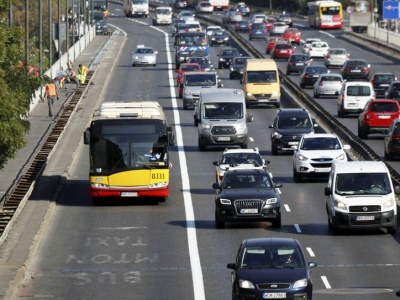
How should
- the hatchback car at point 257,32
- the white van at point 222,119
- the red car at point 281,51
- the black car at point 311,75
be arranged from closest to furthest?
the white van at point 222,119, the black car at point 311,75, the red car at point 281,51, the hatchback car at point 257,32

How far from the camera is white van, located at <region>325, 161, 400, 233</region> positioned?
34688 millimetres

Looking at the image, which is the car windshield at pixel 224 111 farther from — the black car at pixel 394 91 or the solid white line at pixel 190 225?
the black car at pixel 394 91

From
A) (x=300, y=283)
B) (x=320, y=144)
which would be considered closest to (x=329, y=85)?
(x=320, y=144)

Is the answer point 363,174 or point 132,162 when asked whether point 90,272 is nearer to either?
point 363,174

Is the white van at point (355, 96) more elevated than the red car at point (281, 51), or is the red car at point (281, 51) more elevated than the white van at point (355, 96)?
the white van at point (355, 96)

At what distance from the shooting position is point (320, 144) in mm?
46656

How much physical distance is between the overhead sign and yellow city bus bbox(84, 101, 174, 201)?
92545 millimetres

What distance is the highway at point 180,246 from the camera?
1138 inches

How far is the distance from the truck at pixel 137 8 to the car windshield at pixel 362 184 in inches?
5383

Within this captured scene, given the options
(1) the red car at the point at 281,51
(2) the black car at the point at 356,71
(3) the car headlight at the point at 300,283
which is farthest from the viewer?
(1) the red car at the point at 281,51

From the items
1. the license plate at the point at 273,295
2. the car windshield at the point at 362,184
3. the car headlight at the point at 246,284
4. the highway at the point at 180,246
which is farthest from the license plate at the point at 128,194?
the license plate at the point at 273,295

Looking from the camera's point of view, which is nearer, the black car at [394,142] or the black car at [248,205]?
the black car at [248,205]

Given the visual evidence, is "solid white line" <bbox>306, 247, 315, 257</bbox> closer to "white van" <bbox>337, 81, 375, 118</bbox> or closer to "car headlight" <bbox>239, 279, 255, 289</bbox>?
"car headlight" <bbox>239, 279, 255, 289</bbox>

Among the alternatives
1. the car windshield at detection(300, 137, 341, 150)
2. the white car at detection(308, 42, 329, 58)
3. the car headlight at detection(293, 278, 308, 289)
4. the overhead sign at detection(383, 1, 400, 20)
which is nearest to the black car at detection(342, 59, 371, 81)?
the white car at detection(308, 42, 329, 58)
